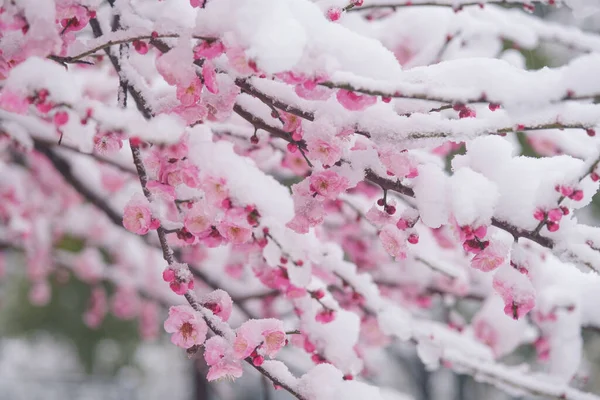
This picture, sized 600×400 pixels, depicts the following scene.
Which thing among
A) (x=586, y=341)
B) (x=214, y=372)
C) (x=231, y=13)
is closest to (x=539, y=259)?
(x=214, y=372)

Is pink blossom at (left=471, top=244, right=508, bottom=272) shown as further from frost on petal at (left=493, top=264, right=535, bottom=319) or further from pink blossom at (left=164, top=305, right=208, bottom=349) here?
pink blossom at (left=164, top=305, right=208, bottom=349)

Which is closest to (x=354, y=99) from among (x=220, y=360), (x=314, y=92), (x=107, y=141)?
(x=314, y=92)

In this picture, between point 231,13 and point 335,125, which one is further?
point 335,125

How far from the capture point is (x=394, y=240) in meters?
1.20

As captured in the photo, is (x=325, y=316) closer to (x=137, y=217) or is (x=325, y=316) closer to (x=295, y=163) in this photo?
(x=295, y=163)

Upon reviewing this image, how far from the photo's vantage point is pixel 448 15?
2.60 metres

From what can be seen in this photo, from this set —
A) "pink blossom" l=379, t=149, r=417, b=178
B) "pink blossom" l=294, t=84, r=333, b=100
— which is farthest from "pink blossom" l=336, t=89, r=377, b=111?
"pink blossom" l=379, t=149, r=417, b=178

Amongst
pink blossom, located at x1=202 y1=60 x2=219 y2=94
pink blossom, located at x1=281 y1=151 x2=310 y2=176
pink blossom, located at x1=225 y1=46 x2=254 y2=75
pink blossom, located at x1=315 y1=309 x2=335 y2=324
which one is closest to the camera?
pink blossom, located at x1=225 y1=46 x2=254 y2=75

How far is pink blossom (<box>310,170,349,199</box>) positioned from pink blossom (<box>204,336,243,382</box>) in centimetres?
40

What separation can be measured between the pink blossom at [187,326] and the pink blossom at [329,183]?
0.39m

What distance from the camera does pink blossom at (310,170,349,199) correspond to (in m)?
1.14

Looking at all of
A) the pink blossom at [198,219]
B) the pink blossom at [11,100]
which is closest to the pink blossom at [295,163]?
the pink blossom at [198,219]

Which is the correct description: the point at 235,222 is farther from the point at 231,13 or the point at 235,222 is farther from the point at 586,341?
the point at 586,341

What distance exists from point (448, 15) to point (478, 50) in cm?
30
